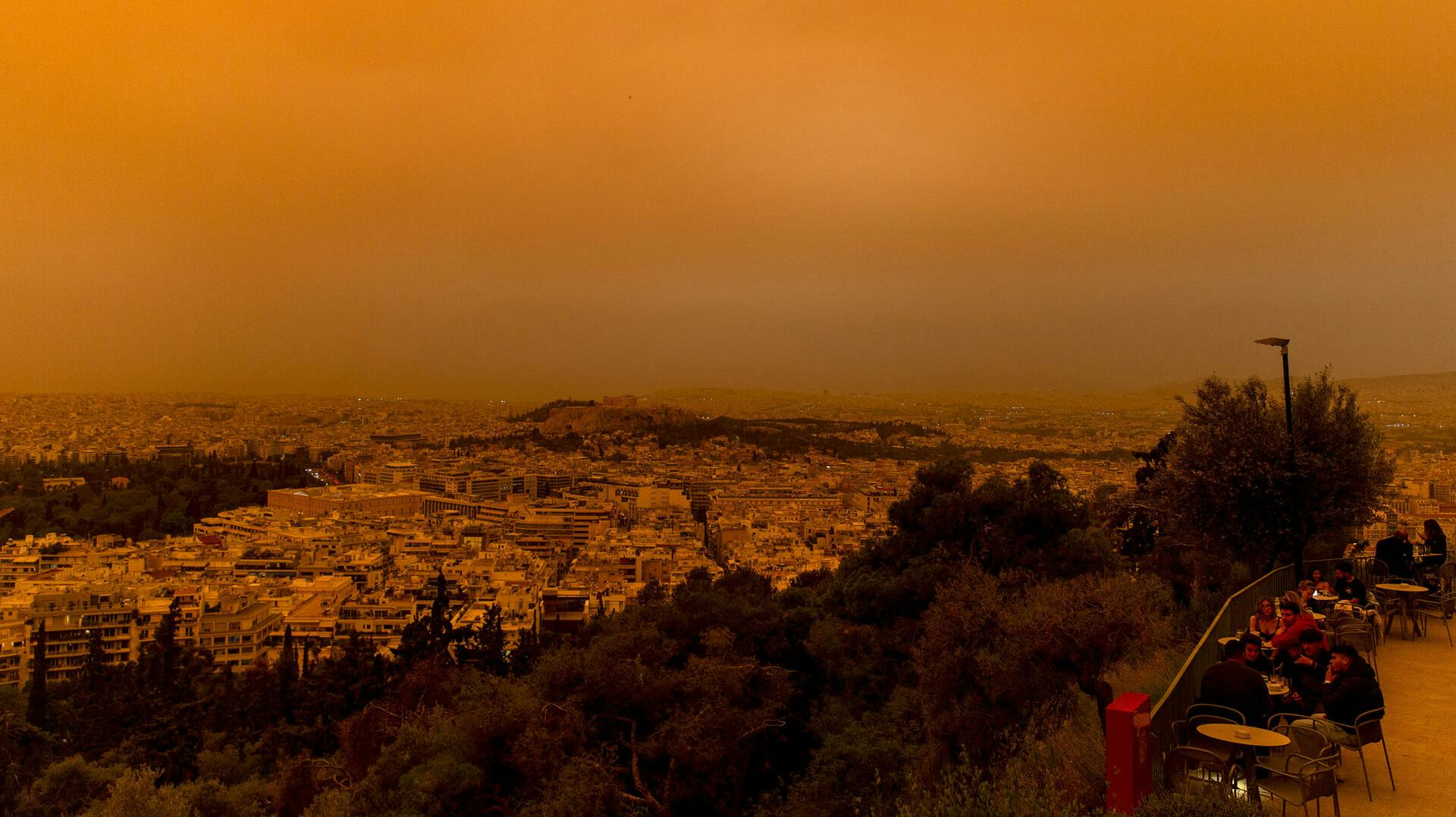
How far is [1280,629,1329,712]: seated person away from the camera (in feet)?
14.4

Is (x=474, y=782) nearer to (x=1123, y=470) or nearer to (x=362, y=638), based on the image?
(x=362, y=638)

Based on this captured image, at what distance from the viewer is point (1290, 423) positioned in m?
8.19

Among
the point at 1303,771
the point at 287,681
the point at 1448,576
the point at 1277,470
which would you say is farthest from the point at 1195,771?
the point at 287,681

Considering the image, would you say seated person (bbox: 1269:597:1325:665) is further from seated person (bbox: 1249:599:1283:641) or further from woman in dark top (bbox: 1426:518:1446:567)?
woman in dark top (bbox: 1426:518:1446:567)

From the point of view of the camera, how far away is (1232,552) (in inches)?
372

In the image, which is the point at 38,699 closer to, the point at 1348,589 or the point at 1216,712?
the point at 1216,712

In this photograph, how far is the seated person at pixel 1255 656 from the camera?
4512mm

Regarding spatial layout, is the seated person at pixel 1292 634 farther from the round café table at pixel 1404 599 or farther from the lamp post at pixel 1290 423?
the lamp post at pixel 1290 423

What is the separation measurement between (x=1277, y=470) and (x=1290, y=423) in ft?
1.72

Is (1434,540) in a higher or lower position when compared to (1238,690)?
lower

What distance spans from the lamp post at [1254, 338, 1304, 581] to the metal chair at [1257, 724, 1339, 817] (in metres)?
5.05

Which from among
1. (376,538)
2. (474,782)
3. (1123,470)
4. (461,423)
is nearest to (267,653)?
(474,782)

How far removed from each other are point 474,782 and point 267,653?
1935 cm

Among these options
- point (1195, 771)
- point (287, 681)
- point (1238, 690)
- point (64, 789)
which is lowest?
point (287, 681)
